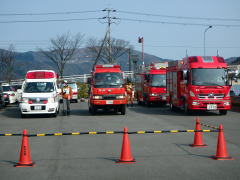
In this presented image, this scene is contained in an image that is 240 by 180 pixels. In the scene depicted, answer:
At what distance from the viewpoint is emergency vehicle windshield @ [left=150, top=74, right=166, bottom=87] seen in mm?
31250

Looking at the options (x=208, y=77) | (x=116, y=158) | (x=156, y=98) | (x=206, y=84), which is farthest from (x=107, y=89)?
(x=116, y=158)

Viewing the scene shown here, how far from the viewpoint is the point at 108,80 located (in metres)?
23.2

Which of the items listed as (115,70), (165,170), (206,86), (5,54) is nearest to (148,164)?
(165,170)

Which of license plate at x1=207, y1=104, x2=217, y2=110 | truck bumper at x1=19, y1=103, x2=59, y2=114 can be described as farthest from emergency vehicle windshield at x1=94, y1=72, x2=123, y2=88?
license plate at x1=207, y1=104, x2=217, y2=110

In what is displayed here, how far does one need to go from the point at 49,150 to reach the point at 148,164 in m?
3.22

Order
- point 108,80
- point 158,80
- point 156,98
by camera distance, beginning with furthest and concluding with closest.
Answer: point 158,80 → point 156,98 → point 108,80

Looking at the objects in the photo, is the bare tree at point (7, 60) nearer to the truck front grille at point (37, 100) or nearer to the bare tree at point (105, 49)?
the bare tree at point (105, 49)

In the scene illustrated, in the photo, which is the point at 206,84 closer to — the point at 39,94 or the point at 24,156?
the point at 39,94

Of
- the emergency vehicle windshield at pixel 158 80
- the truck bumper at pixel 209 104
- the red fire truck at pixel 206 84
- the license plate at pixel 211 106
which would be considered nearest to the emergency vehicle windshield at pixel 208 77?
the red fire truck at pixel 206 84

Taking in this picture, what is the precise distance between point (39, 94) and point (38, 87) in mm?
922

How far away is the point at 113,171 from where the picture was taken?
27.7ft

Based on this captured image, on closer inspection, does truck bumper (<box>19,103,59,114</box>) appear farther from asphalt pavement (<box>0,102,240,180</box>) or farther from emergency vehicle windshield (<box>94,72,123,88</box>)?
asphalt pavement (<box>0,102,240,180</box>)

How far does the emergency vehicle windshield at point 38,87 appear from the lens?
22.8m

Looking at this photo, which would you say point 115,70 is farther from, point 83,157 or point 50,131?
point 83,157
